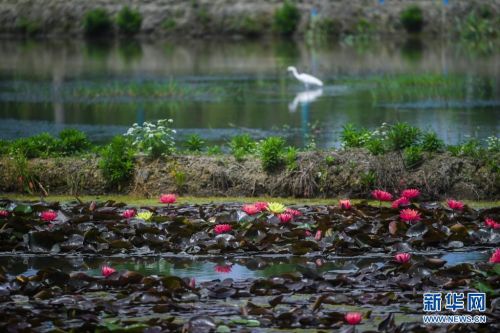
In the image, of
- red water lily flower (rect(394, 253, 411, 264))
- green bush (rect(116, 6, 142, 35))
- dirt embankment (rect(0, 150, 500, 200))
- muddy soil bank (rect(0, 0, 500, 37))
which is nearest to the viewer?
red water lily flower (rect(394, 253, 411, 264))

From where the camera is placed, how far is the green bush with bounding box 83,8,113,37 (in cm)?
4969

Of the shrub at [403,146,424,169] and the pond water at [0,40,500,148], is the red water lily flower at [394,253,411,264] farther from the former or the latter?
the pond water at [0,40,500,148]

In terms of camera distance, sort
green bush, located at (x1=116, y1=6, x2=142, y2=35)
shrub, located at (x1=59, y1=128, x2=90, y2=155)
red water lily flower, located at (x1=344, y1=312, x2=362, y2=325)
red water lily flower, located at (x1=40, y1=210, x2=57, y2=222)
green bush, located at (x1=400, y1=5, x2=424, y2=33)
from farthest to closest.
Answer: green bush, located at (x1=116, y1=6, x2=142, y2=35) → green bush, located at (x1=400, y1=5, x2=424, y2=33) → shrub, located at (x1=59, y1=128, x2=90, y2=155) → red water lily flower, located at (x1=40, y1=210, x2=57, y2=222) → red water lily flower, located at (x1=344, y1=312, x2=362, y2=325)

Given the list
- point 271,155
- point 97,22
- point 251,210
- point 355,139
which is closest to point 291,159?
point 271,155

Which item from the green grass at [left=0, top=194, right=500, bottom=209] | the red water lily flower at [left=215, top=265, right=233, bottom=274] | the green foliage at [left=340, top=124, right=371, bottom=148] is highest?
the green foliage at [left=340, top=124, right=371, bottom=148]

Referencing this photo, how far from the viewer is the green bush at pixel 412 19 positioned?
1887 inches

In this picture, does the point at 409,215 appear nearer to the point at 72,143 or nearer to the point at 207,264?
the point at 207,264

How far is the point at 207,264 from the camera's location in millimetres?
9500

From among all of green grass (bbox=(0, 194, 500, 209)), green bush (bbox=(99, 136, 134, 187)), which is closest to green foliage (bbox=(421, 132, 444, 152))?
green grass (bbox=(0, 194, 500, 209))

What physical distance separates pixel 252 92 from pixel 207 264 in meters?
16.3

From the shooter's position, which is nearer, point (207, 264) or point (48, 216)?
point (207, 264)

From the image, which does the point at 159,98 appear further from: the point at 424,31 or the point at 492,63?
the point at 424,31

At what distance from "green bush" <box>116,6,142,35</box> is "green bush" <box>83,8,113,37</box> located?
0.65 m

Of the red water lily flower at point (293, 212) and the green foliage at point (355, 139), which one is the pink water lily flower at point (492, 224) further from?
the green foliage at point (355, 139)
